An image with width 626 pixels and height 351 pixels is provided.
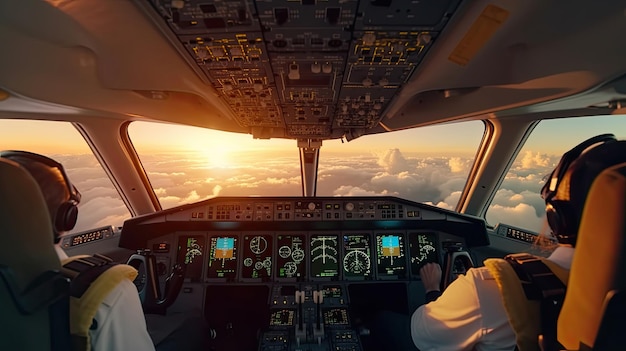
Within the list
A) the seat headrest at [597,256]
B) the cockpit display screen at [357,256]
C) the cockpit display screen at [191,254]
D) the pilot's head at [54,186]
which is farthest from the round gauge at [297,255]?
the seat headrest at [597,256]

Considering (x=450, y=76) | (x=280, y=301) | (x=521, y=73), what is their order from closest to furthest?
(x=521, y=73) < (x=450, y=76) < (x=280, y=301)

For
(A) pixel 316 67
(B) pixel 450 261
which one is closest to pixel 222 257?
(B) pixel 450 261

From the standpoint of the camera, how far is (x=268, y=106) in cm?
279

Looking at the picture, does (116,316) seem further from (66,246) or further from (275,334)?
(66,246)

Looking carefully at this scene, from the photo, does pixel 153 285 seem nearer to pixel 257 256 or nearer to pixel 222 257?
pixel 222 257

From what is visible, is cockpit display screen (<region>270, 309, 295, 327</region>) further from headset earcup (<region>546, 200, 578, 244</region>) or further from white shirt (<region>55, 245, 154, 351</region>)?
headset earcup (<region>546, 200, 578, 244</region>)

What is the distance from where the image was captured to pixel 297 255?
3.45 metres

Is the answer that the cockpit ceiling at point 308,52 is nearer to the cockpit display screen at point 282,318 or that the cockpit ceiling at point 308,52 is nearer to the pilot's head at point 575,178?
the pilot's head at point 575,178

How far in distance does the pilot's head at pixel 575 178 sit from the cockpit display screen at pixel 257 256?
8.56 feet

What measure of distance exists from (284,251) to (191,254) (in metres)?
0.90

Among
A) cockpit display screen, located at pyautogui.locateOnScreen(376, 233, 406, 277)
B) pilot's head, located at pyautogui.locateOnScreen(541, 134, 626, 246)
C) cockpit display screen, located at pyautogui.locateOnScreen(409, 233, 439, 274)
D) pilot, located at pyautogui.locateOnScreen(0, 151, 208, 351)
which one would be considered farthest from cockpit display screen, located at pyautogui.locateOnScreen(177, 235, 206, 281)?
pilot's head, located at pyautogui.locateOnScreen(541, 134, 626, 246)

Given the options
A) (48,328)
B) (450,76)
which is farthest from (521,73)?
(48,328)

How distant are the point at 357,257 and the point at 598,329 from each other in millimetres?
2564

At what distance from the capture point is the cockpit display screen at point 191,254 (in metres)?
3.36
